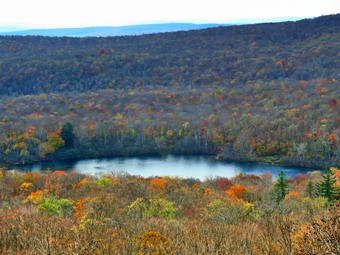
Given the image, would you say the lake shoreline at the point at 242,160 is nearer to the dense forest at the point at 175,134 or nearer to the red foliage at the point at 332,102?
the dense forest at the point at 175,134

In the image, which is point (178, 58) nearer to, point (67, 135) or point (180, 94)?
point (180, 94)

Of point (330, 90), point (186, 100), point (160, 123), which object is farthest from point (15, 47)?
point (330, 90)

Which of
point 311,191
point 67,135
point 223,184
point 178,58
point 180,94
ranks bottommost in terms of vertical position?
point 67,135

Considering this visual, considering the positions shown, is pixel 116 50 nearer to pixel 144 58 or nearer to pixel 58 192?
pixel 144 58

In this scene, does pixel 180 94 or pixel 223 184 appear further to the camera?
pixel 180 94

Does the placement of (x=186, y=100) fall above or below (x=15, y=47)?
below

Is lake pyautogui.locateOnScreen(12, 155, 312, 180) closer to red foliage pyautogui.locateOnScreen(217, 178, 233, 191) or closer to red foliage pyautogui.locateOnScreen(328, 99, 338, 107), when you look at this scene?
red foliage pyautogui.locateOnScreen(217, 178, 233, 191)

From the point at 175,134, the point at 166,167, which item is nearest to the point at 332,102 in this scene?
the point at 175,134
